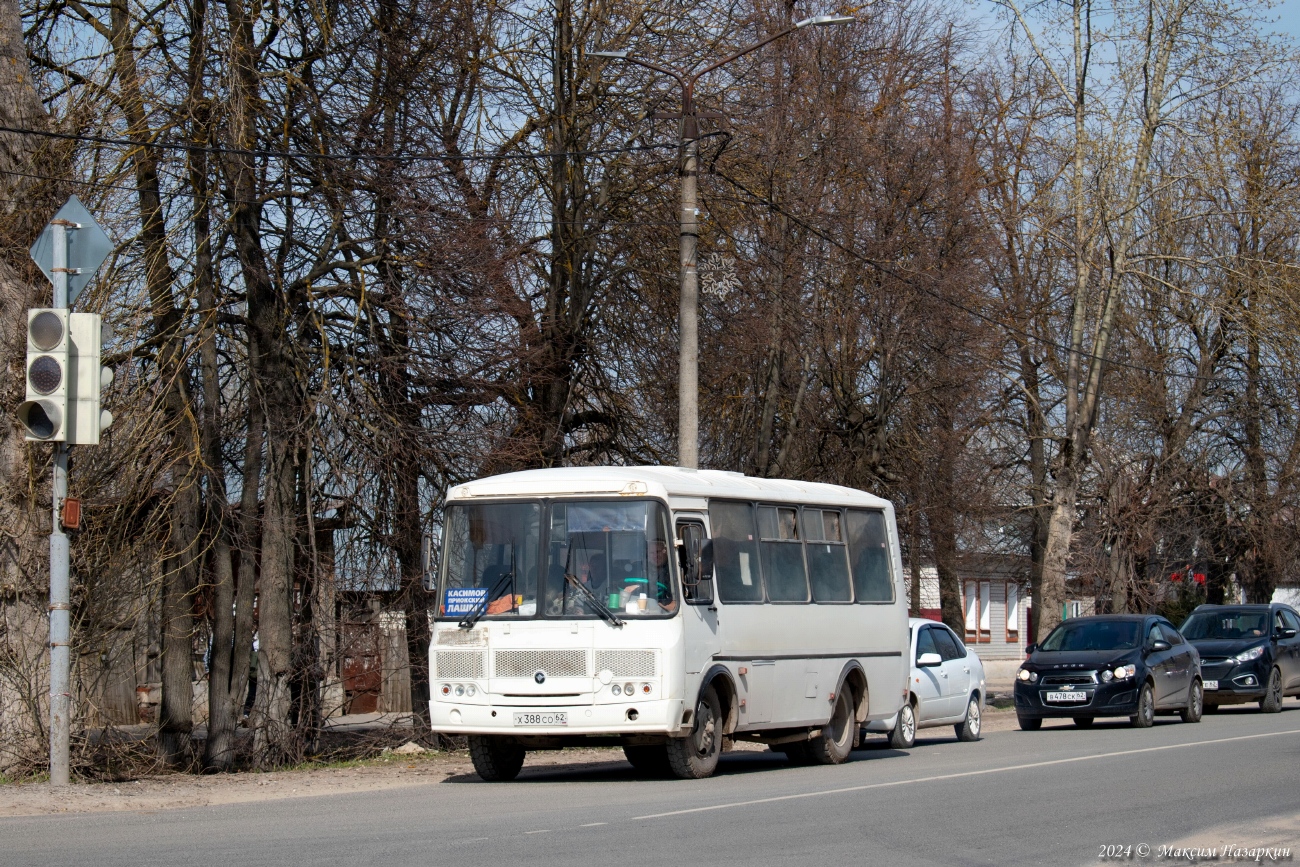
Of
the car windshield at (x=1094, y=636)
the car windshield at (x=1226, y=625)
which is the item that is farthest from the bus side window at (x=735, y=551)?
the car windshield at (x=1226, y=625)

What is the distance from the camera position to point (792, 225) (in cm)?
2520

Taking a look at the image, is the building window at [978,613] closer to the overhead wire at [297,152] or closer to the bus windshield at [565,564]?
the overhead wire at [297,152]

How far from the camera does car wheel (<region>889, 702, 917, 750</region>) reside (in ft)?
62.4

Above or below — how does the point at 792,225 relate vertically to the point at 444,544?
above

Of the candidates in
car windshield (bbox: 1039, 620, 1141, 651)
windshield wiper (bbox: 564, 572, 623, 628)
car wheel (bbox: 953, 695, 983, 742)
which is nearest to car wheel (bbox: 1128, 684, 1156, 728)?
car windshield (bbox: 1039, 620, 1141, 651)

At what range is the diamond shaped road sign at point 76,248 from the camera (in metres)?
12.8

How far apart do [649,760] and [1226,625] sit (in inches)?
668

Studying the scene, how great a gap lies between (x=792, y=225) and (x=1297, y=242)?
739 inches

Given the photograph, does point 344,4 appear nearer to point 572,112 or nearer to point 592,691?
point 572,112

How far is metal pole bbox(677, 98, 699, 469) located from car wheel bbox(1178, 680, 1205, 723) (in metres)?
10.2

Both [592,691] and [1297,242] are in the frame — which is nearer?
[592,691]

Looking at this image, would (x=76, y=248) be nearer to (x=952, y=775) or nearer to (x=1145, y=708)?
(x=952, y=775)

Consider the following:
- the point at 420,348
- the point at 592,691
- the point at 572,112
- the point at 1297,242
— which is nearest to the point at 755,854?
the point at 592,691

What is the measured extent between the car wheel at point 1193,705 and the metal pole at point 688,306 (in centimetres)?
1022
